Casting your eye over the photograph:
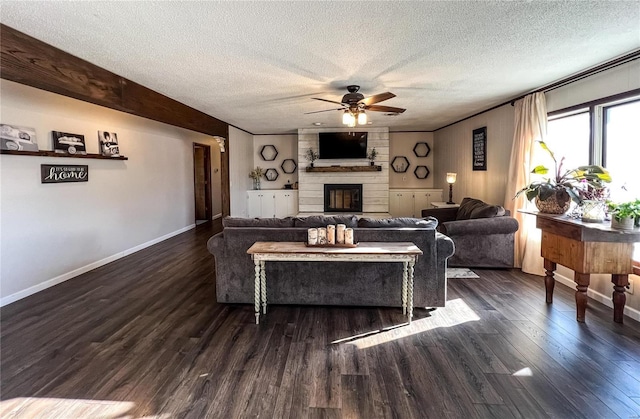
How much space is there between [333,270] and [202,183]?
6804 millimetres

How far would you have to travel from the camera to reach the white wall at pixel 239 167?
7.62 meters

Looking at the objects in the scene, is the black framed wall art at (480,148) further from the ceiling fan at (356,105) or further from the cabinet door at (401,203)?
the ceiling fan at (356,105)

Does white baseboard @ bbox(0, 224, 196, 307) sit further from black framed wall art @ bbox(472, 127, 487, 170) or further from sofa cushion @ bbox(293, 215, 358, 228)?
black framed wall art @ bbox(472, 127, 487, 170)

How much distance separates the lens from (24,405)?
2.03 m

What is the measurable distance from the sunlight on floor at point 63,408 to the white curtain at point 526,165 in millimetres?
4566

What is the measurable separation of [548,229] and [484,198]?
2.75 m

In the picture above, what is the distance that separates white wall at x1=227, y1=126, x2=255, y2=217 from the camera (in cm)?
762

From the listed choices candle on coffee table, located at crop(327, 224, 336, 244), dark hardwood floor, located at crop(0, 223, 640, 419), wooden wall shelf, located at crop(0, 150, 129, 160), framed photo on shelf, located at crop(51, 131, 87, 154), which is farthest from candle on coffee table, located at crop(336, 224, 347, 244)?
framed photo on shelf, located at crop(51, 131, 87, 154)

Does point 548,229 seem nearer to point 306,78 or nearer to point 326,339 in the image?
point 326,339

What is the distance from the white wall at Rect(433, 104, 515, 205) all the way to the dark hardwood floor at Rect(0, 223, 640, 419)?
89.6 inches

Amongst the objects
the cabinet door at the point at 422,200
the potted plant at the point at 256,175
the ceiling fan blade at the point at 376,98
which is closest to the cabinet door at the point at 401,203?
the cabinet door at the point at 422,200

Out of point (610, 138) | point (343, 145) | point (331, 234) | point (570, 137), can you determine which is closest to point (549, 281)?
point (610, 138)

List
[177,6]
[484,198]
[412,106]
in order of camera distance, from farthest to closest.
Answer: [484,198] < [412,106] < [177,6]

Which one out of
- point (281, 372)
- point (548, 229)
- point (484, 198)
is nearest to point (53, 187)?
point (281, 372)
